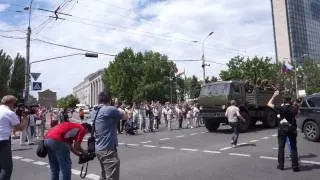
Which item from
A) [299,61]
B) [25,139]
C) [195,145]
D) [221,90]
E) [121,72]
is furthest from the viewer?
[121,72]

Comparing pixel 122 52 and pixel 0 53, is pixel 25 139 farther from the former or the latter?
pixel 122 52

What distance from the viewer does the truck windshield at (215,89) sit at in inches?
820

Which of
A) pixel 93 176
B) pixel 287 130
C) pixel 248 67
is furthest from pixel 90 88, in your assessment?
pixel 287 130

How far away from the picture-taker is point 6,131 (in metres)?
7.02

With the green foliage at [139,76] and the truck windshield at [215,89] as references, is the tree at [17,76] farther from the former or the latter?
the truck windshield at [215,89]

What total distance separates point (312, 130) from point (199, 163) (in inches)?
251

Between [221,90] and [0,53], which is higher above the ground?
[0,53]

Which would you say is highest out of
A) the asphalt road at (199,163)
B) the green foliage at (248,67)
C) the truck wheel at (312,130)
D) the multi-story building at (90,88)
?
the multi-story building at (90,88)

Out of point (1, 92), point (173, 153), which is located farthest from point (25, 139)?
point (1, 92)

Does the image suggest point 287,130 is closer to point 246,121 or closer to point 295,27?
point 246,121

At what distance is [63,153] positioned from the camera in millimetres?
6805

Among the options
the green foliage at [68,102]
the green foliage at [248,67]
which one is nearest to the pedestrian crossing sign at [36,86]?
the green foliage at [68,102]

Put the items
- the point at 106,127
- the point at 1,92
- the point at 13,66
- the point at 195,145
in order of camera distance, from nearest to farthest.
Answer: the point at 106,127, the point at 195,145, the point at 1,92, the point at 13,66

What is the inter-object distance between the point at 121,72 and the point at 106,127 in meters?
87.5
